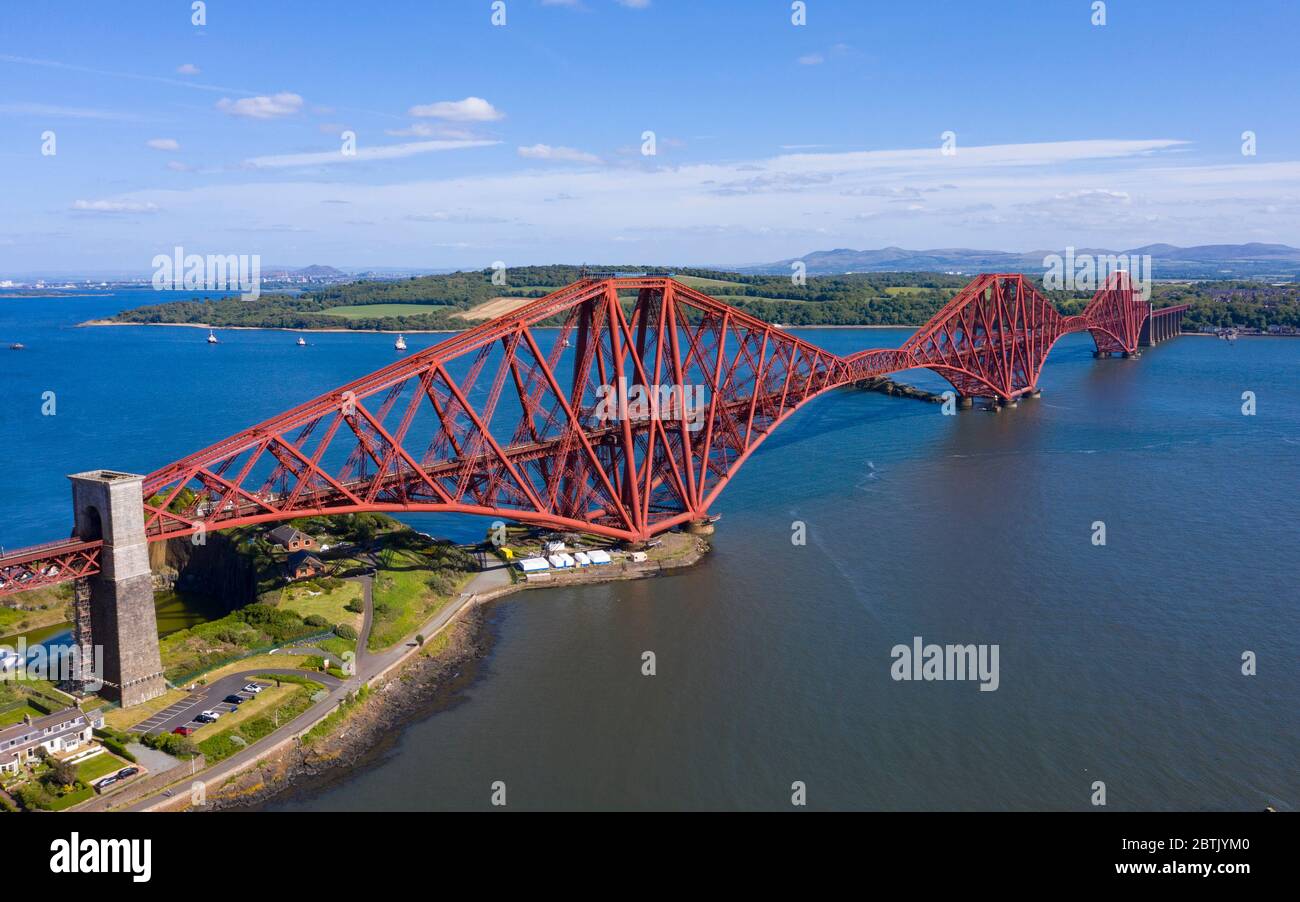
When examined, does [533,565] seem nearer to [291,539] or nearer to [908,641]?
[291,539]

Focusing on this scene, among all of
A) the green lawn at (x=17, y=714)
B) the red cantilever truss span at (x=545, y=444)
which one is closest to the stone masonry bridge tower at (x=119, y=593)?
Answer: the red cantilever truss span at (x=545, y=444)

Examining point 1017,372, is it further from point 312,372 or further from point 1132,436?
point 312,372

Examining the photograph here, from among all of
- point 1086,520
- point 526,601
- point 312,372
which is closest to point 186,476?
point 526,601

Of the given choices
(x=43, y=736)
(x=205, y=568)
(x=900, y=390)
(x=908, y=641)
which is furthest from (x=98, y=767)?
(x=900, y=390)

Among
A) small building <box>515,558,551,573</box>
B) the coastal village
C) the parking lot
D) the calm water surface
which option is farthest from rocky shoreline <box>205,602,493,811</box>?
small building <box>515,558,551,573</box>

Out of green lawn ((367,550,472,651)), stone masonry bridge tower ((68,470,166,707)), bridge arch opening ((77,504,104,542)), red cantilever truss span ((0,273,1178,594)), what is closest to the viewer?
stone masonry bridge tower ((68,470,166,707))

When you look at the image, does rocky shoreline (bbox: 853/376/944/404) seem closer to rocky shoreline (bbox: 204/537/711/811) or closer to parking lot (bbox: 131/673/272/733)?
rocky shoreline (bbox: 204/537/711/811)

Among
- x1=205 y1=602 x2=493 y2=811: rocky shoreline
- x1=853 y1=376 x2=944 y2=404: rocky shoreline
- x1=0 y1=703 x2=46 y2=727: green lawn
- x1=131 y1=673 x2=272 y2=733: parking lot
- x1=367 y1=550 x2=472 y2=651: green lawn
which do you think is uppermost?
x1=853 y1=376 x2=944 y2=404: rocky shoreline
